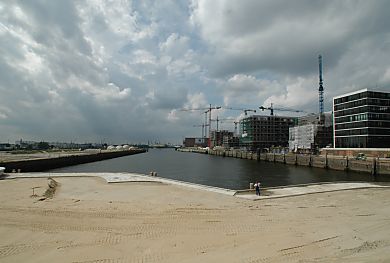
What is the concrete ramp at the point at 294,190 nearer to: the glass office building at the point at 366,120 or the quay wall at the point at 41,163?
the quay wall at the point at 41,163

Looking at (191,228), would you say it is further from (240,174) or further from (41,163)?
(41,163)

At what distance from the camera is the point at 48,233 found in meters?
13.7

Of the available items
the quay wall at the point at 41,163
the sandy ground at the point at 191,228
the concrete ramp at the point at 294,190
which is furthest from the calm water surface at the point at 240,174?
the sandy ground at the point at 191,228

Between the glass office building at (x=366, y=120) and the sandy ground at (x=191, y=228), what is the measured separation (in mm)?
74475

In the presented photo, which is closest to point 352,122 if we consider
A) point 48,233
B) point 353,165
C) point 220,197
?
point 353,165

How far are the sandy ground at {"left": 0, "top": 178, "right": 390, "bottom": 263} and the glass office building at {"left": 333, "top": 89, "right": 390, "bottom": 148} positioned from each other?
2932 inches

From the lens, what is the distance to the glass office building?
8681 centimetres

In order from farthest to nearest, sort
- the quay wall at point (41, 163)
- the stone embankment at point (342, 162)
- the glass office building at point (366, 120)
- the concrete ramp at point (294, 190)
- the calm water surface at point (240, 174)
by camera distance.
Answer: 1. the glass office building at point (366, 120)
2. the stone embankment at point (342, 162)
3. the quay wall at point (41, 163)
4. the calm water surface at point (240, 174)
5. the concrete ramp at point (294, 190)

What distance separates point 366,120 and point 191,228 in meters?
91.8

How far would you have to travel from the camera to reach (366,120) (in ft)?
285

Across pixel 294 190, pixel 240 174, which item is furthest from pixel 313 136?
pixel 294 190

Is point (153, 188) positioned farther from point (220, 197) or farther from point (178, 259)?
point (178, 259)

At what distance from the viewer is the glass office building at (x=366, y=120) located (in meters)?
86.8

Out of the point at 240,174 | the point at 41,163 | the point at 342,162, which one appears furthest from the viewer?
the point at 342,162
